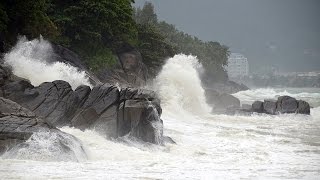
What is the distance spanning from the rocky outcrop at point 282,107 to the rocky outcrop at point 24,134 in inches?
869

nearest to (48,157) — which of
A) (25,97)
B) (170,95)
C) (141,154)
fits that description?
(141,154)

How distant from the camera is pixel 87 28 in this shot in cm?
3194

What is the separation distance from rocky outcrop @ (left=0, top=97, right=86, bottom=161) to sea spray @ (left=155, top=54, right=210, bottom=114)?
16909mm

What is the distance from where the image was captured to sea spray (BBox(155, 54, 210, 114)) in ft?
102

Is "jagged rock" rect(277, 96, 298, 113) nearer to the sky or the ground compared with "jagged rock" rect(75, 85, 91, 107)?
nearer to the sky

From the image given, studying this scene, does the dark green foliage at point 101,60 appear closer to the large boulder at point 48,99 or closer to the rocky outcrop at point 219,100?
the rocky outcrop at point 219,100

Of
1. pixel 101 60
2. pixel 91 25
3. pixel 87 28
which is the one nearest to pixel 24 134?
pixel 101 60

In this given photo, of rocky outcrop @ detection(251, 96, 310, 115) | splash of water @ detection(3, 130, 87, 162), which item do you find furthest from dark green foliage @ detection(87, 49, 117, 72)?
splash of water @ detection(3, 130, 87, 162)

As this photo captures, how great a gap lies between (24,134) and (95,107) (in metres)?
4.22

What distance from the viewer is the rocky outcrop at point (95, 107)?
15.6 metres

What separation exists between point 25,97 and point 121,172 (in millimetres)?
7158

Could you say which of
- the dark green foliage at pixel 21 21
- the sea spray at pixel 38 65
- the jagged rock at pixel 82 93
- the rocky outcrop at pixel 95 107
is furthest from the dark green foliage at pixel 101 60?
the rocky outcrop at pixel 95 107

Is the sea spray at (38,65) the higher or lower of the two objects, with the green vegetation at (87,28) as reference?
lower

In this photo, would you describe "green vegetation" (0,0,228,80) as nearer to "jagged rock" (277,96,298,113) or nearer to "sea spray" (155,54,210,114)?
"sea spray" (155,54,210,114)
